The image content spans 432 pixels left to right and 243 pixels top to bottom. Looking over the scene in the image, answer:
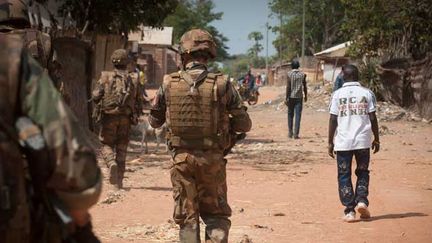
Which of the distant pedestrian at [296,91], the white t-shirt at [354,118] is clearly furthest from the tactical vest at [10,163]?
the distant pedestrian at [296,91]

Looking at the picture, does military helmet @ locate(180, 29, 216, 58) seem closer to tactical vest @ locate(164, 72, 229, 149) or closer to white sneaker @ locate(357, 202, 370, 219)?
tactical vest @ locate(164, 72, 229, 149)

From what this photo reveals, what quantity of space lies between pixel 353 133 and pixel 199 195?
2638 millimetres

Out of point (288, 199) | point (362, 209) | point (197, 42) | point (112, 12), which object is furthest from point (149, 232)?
point (112, 12)

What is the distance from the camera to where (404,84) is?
79.2 ft

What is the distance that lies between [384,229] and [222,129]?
106 inches

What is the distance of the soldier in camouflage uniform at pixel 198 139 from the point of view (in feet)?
16.8

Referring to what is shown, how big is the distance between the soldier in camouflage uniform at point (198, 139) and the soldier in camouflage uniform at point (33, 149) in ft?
8.20

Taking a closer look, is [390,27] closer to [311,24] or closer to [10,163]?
[10,163]

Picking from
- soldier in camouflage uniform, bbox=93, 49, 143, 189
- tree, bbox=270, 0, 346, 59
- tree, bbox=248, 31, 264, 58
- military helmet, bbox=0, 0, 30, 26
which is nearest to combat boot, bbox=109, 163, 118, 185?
soldier in camouflage uniform, bbox=93, 49, 143, 189

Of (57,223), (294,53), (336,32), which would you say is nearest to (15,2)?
(57,223)

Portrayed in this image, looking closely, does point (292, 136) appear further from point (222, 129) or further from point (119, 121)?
point (222, 129)

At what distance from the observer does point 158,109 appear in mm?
5430

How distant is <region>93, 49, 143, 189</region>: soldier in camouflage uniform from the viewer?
29.1ft

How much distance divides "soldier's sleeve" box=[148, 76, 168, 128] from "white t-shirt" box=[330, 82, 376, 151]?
99.7 inches
